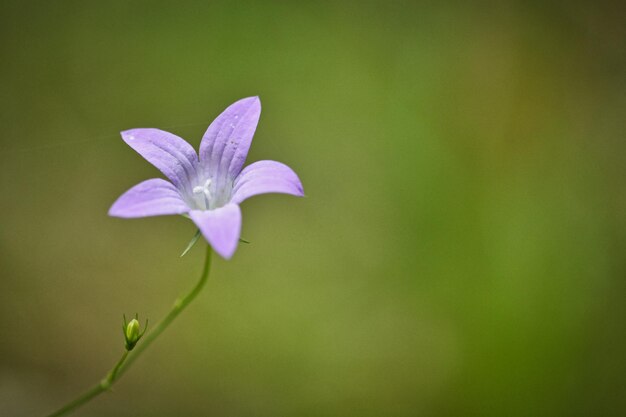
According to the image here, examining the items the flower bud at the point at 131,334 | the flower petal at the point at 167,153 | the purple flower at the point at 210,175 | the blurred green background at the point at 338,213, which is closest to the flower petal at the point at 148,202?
the purple flower at the point at 210,175

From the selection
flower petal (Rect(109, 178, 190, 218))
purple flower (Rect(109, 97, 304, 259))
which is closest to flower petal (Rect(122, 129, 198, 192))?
purple flower (Rect(109, 97, 304, 259))

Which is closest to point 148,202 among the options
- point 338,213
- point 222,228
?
point 222,228

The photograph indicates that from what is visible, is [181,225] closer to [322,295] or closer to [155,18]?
[322,295]

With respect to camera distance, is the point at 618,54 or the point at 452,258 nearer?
the point at 452,258

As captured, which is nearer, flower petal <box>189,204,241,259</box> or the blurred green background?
flower petal <box>189,204,241,259</box>

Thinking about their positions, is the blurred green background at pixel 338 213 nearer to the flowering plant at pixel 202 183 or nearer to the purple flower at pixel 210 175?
the flowering plant at pixel 202 183

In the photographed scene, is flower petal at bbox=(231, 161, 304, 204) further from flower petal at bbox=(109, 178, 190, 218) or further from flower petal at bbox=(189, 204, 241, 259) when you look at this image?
flower petal at bbox=(109, 178, 190, 218)

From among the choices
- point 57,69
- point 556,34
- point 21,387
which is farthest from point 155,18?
point 556,34
